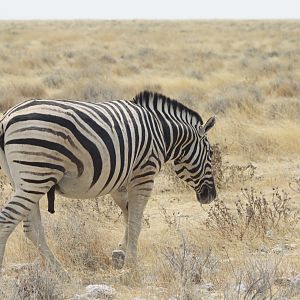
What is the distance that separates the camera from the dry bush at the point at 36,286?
4.07m

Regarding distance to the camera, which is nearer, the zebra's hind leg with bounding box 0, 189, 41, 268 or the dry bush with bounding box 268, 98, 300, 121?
the zebra's hind leg with bounding box 0, 189, 41, 268

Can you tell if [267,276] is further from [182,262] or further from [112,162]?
[112,162]

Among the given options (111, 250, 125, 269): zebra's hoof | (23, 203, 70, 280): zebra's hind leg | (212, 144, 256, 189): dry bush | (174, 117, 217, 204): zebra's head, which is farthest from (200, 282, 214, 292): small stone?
(212, 144, 256, 189): dry bush

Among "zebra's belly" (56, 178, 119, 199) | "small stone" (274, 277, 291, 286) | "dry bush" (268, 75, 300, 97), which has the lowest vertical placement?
"small stone" (274, 277, 291, 286)

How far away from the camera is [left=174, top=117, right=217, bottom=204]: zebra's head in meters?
5.75

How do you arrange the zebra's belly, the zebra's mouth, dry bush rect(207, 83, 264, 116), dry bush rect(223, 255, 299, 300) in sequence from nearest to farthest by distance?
dry bush rect(223, 255, 299, 300) < the zebra's belly < the zebra's mouth < dry bush rect(207, 83, 264, 116)

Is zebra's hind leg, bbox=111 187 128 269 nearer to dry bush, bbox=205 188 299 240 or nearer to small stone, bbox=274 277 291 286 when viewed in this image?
dry bush, bbox=205 188 299 240

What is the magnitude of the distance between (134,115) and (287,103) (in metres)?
9.36

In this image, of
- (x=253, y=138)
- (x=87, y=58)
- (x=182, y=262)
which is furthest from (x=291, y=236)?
(x=87, y=58)

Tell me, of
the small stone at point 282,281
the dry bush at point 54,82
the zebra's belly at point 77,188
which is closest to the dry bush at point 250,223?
the small stone at point 282,281

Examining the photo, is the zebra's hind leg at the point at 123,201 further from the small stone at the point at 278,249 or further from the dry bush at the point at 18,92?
the dry bush at the point at 18,92

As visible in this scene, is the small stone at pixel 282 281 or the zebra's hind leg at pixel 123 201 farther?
the zebra's hind leg at pixel 123 201

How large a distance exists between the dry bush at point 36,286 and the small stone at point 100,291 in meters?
0.23

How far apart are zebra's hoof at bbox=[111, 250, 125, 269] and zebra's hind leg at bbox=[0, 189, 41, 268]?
1.04m
